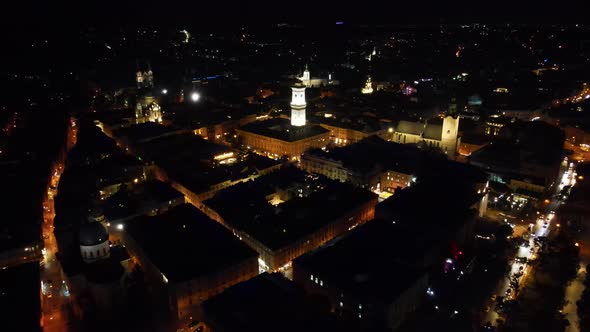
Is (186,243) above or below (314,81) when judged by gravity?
below

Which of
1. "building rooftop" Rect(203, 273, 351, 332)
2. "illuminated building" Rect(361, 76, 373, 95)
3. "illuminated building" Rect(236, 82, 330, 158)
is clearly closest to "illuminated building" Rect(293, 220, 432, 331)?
"building rooftop" Rect(203, 273, 351, 332)

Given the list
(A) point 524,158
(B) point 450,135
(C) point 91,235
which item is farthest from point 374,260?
(B) point 450,135

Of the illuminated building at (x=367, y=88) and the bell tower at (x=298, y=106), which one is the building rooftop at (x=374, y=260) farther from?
the illuminated building at (x=367, y=88)

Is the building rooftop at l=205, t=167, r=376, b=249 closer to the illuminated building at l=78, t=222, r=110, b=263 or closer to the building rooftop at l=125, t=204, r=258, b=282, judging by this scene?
the building rooftop at l=125, t=204, r=258, b=282

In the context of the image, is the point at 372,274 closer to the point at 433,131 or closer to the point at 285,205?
the point at 285,205

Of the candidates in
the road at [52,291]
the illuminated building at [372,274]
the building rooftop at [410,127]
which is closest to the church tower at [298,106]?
the building rooftop at [410,127]

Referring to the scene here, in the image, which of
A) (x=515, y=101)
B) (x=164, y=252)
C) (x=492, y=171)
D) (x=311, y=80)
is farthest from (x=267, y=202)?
(x=311, y=80)
